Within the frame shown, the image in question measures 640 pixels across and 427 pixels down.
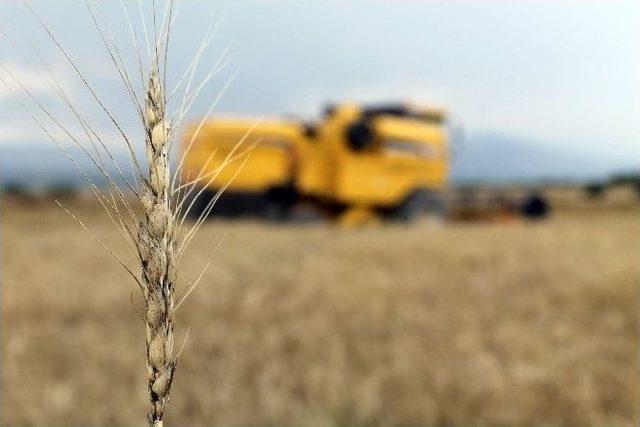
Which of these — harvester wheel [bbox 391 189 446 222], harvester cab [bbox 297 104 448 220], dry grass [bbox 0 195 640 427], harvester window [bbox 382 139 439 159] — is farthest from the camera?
harvester wheel [bbox 391 189 446 222]

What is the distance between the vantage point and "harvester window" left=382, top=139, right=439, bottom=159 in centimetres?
1562

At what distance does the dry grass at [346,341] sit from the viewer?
509cm

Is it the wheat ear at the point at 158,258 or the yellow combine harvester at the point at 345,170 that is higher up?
the wheat ear at the point at 158,258

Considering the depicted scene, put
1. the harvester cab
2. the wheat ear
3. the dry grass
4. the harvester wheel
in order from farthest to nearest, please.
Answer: the harvester wheel < the harvester cab < the dry grass < the wheat ear

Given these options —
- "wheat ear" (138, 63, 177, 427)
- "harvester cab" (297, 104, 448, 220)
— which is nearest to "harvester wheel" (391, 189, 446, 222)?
"harvester cab" (297, 104, 448, 220)

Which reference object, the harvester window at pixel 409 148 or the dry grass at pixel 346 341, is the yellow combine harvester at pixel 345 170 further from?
the dry grass at pixel 346 341

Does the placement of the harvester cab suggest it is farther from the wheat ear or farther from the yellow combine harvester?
the wheat ear

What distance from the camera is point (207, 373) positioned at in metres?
5.70

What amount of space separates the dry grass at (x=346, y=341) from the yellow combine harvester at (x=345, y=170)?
5.49 metres

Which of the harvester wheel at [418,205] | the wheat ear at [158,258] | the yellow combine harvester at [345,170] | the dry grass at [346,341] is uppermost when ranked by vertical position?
the wheat ear at [158,258]

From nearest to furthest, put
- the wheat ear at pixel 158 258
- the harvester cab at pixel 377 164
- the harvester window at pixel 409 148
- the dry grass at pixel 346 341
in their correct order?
the wheat ear at pixel 158 258 < the dry grass at pixel 346 341 < the harvester cab at pixel 377 164 < the harvester window at pixel 409 148

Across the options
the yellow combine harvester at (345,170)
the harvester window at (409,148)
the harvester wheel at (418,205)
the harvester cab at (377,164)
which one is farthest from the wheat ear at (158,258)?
the harvester wheel at (418,205)

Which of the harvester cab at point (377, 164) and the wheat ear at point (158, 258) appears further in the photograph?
the harvester cab at point (377, 164)

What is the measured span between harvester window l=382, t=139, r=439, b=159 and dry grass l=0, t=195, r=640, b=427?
563 cm
